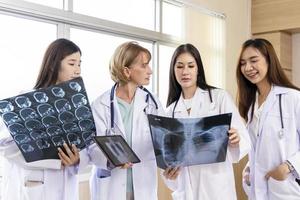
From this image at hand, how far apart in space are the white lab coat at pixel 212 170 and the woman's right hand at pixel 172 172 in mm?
67

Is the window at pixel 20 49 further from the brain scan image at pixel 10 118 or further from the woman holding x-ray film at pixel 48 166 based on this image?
the brain scan image at pixel 10 118

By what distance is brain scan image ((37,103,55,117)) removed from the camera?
4.61 ft

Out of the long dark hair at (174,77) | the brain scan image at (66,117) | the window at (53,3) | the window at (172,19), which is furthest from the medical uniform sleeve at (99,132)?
the window at (172,19)

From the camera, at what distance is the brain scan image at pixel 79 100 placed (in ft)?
4.75

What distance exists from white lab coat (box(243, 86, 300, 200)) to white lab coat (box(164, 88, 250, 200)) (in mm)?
193

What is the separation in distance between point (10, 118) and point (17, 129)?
0.05m

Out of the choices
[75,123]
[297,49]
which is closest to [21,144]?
[75,123]

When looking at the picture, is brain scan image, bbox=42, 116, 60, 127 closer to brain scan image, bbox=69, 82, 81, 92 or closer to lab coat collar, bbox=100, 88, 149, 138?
brain scan image, bbox=69, 82, 81, 92

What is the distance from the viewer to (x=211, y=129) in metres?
1.60

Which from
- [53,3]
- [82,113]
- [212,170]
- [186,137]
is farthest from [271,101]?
[53,3]

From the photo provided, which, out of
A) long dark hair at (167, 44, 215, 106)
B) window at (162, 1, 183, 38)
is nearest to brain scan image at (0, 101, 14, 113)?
long dark hair at (167, 44, 215, 106)

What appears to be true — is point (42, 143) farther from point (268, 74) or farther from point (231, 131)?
point (268, 74)

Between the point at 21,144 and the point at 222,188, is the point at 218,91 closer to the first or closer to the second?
the point at 222,188

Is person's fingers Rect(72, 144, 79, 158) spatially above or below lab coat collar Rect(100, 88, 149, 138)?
below
